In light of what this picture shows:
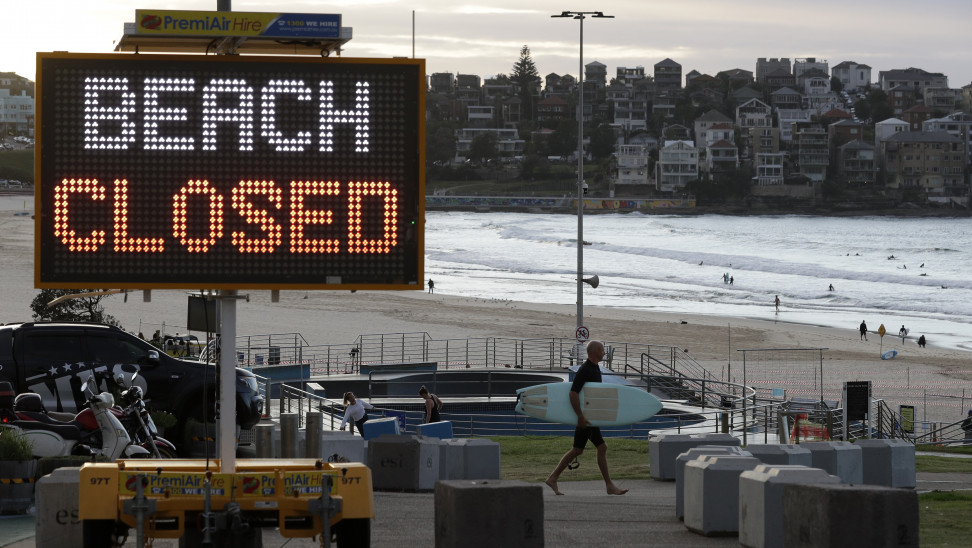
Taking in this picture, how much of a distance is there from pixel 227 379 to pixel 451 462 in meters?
4.95

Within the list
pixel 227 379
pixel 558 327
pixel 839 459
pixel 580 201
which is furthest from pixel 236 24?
pixel 558 327

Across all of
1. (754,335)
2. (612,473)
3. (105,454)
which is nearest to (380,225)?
(105,454)

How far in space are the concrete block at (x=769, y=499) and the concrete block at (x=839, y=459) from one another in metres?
3.33

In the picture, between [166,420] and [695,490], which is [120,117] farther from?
[166,420]

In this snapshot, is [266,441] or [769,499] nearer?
[769,499]

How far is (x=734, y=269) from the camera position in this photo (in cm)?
9106

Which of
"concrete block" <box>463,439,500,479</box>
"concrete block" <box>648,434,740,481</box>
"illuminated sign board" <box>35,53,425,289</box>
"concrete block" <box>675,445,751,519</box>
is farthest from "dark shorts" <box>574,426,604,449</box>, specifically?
"illuminated sign board" <box>35,53,425,289</box>

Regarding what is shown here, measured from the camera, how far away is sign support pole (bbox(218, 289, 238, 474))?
304 inches

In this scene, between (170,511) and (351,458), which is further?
(351,458)

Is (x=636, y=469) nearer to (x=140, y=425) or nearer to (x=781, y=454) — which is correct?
(x=781, y=454)

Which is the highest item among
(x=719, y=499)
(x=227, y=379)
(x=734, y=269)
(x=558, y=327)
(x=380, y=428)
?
(x=227, y=379)

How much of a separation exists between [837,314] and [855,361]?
19040mm

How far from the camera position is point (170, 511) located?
7.45m

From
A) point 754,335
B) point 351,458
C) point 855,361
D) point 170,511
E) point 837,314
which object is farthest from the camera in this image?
point 837,314
